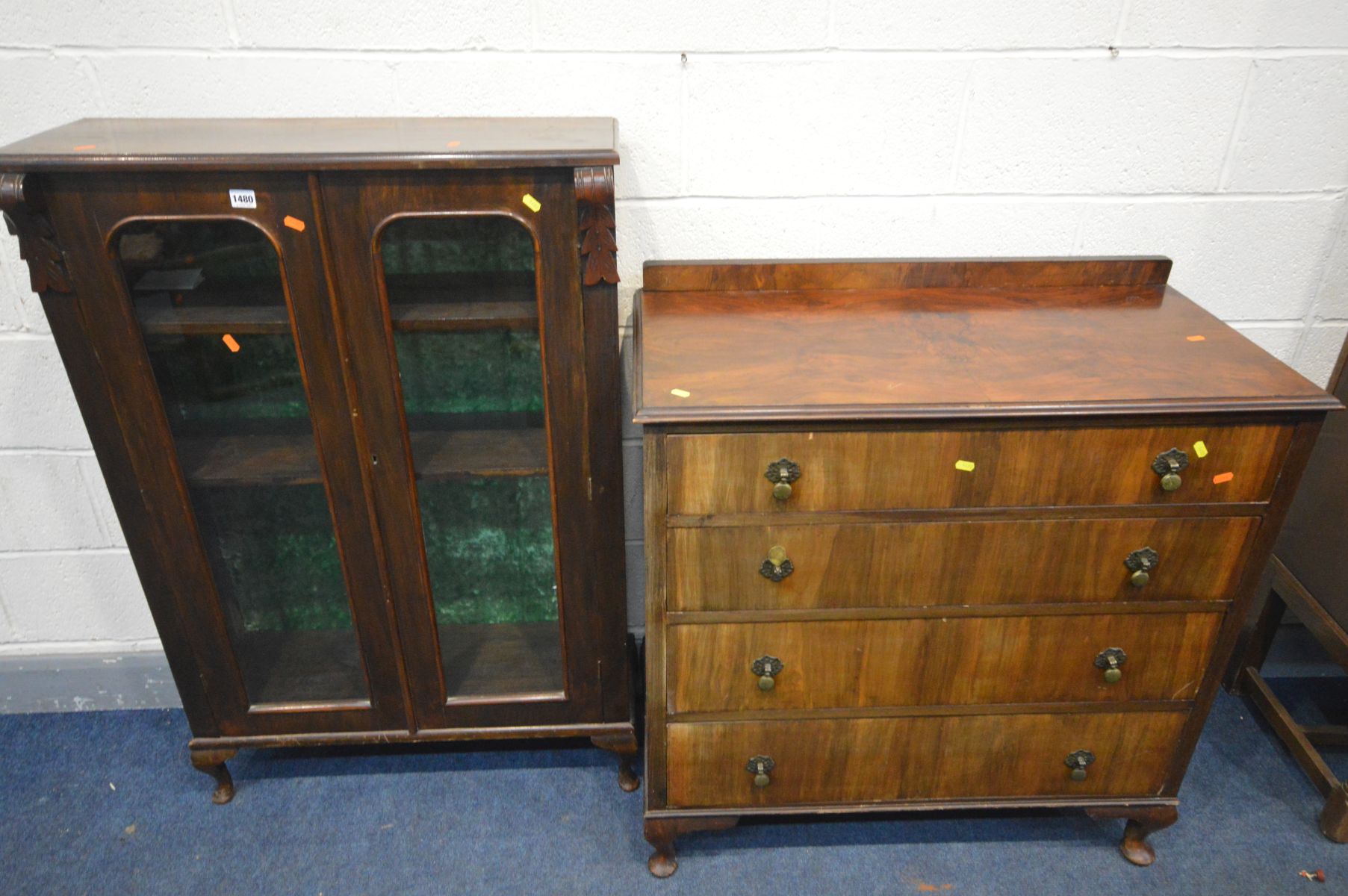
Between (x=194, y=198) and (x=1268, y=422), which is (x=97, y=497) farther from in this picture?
(x=1268, y=422)

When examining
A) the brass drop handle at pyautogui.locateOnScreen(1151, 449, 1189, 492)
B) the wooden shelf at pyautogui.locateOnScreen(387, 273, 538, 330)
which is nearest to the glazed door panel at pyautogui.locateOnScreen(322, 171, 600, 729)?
the wooden shelf at pyautogui.locateOnScreen(387, 273, 538, 330)

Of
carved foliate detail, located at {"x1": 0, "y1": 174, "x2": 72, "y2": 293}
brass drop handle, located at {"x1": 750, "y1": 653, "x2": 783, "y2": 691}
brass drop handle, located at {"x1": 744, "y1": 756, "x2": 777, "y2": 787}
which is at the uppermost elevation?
carved foliate detail, located at {"x1": 0, "y1": 174, "x2": 72, "y2": 293}

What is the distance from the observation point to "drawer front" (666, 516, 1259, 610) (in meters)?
1.45

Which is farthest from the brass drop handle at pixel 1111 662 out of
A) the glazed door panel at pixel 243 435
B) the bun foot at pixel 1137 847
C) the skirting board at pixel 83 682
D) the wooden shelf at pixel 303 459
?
the skirting board at pixel 83 682

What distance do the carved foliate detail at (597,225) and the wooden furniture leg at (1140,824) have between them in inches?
53.4

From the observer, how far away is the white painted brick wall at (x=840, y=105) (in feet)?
5.22

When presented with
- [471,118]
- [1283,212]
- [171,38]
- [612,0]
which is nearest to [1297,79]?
[1283,212]

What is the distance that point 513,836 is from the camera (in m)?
1.87

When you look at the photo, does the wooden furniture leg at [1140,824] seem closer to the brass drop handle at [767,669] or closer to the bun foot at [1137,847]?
the bun foot at [1137,847]

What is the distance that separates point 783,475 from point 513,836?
1.02 meters

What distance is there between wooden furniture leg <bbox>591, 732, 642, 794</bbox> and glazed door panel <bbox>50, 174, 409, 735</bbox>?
399mm

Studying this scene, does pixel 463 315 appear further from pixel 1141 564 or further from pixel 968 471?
pixel 1141 564

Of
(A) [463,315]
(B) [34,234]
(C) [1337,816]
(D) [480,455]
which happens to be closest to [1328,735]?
(C) [1337,816]

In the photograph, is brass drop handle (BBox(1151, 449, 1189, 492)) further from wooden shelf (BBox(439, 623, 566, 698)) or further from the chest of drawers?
wooden shelf (BBox(439, 623, 566, 698))
